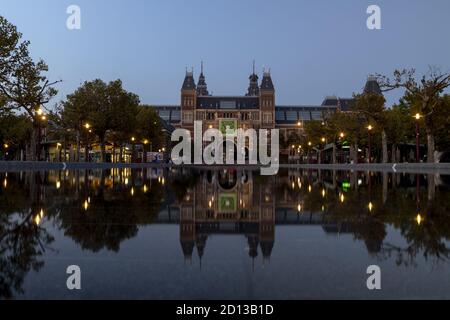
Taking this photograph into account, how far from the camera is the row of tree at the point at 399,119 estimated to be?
41625 mm

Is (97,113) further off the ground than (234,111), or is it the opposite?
(234,111)

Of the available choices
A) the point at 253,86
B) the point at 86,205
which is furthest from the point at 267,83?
the point at 86,205

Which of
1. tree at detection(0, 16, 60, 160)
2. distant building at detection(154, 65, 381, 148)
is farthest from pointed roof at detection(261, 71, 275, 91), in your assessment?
tree at detection(0, 16, 60, 160)

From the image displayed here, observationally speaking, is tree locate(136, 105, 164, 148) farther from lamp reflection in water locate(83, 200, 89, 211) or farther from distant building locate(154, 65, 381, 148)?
distant building locate(154, 65, 381, 148)

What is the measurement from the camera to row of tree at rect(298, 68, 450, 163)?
41625 millimetres

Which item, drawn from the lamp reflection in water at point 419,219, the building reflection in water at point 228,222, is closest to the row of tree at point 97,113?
the building reflection in water at point 228,222

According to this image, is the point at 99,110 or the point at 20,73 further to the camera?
the point at 99,110

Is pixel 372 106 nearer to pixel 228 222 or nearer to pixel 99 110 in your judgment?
pixel 99 110

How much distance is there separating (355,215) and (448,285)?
4.55 metres

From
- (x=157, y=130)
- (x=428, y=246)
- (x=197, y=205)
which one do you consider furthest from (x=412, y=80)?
(x=157, y=130)

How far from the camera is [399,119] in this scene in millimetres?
66938

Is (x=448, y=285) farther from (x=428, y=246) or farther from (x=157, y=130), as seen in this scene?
(x=157, y=130)

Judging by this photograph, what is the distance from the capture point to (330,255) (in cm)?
480
